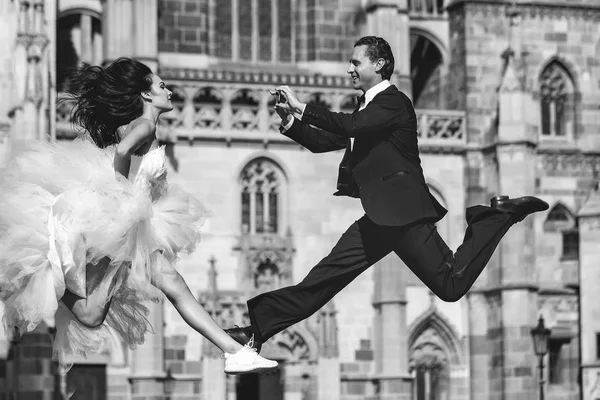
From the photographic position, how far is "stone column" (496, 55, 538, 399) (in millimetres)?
36500

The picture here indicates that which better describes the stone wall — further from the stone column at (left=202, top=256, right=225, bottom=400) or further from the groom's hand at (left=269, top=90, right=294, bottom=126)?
the groom's hand at (left=269, top=90, right=294, bottom=126)

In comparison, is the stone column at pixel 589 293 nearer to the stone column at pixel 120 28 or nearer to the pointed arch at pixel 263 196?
the pointed arch at pixel 263 196

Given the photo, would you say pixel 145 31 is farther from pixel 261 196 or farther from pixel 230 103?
pixel 261 196

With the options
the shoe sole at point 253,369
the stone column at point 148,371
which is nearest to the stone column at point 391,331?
the stone column at point 148,371

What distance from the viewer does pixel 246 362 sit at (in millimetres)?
9438

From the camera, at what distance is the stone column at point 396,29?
37522 millimetres

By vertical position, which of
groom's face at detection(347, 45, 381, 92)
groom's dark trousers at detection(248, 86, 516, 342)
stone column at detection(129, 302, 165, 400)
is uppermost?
groom's face at detection(347, 45, 381, 92)

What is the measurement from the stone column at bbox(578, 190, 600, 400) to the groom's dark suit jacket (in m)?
27.5

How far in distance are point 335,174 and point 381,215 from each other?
27.1 metres

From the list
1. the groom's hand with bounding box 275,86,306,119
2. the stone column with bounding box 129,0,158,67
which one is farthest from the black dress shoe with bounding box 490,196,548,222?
the stone column with bounding box 129,0,158,67

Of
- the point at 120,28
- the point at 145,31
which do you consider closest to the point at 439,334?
the point at 145,31

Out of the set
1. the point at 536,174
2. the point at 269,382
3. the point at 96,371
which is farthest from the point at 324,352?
the point at 536,174

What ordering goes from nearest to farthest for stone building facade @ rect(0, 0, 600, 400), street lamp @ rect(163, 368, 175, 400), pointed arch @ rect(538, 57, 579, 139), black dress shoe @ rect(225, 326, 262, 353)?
black dress shoe @ rect(225, 326, 262, 353) → street lamp @ rect(163, 368, 175, 400) → stone building facade @ rect(0, 0, 600, 400) → pointed arch @ rect(538, 57, 579, 139)

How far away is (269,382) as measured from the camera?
3581cm
